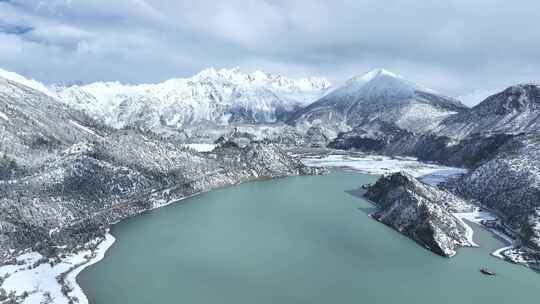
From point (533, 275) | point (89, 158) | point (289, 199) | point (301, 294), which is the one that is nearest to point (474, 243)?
point (533, 275)

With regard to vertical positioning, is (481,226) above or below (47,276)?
above

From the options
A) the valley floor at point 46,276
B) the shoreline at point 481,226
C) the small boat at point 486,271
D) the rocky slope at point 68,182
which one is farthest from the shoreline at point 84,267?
the shoreline at point 481,226

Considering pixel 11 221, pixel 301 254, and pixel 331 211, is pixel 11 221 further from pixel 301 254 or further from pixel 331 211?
pixel 331 211

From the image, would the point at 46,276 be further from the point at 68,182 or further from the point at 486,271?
the point at 486,271

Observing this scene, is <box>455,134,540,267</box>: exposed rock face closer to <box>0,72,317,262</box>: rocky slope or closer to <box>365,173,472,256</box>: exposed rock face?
<box>365,173,472,256</box>: exposed rock face

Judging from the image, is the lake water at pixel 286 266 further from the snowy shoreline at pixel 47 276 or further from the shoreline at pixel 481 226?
the snowy shoreline at pixel 47 276

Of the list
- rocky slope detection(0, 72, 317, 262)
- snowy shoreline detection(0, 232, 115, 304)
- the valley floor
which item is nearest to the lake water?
snowy shoreline detection(0, 232, 115, 304)

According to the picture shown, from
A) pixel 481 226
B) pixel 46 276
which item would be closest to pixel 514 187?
pixel 481 226
